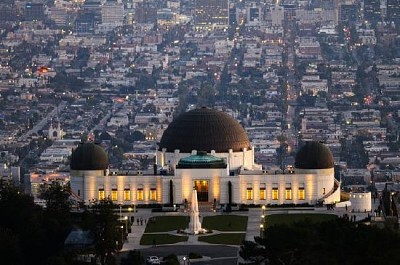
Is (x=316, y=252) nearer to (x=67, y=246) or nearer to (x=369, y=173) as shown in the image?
(x=67, y=246)

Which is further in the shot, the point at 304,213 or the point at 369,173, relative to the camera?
the point at 369,173

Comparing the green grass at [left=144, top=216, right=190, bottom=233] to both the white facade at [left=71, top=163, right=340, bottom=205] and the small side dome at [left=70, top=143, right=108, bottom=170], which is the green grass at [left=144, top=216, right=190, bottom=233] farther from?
the small side dome at [left=70, top=143, right=108, bottom=170]

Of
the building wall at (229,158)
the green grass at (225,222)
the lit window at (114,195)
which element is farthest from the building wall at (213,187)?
the green grass at (225,222)

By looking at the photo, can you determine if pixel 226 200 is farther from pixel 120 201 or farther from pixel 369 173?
pixel 369 173

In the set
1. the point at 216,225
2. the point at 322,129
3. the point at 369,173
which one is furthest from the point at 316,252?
the point at 322,129

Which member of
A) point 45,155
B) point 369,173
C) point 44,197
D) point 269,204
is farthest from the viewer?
point 45,155

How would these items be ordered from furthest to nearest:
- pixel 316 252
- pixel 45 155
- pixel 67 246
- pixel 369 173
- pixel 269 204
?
pixel 45 155
pixel 369 173
pixel 269 204
pixel 67 246
pixel 316 252
